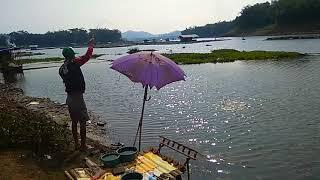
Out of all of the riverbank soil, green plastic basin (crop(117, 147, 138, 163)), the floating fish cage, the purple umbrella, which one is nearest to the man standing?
the riverbank soil

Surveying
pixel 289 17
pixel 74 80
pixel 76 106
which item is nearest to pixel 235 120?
pixel 76 106

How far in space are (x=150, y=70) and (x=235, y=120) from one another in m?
11.1

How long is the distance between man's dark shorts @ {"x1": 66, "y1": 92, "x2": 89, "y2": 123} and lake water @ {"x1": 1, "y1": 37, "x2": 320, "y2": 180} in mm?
4294

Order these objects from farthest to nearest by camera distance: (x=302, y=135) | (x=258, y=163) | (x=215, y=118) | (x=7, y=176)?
(x=215, y=118) < (x=302, y=135) < (x=258, y=163) < (x=7, y=176)

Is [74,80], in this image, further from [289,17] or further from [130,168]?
[289,17]

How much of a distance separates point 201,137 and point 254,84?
16.7m

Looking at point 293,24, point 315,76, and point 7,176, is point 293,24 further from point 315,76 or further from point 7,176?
point 7,176

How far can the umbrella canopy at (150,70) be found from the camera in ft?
32.9

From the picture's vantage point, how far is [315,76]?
112ft

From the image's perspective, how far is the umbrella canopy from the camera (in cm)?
1002

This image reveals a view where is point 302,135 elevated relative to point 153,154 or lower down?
lower down

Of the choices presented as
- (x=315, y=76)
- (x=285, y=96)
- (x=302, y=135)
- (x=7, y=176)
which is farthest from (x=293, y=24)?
(x=7, y=176)

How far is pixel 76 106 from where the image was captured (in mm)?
11500

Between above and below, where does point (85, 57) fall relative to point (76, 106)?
above
